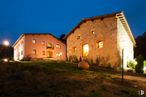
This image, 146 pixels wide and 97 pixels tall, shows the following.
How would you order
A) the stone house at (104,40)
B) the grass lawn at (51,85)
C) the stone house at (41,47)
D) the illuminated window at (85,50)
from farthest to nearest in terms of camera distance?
the stone house at (41,47) < the illuminated window at (85,50) < the stone house at (104,40) < the grass lawn at (51,85)

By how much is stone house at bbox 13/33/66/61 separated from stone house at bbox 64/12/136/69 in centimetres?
1080

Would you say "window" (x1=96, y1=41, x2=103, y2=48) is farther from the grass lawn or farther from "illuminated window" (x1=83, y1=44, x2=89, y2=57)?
the grass lawn

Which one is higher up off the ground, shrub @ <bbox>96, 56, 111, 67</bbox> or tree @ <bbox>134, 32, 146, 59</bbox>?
tree @ <bbox>134, 32, 146, 59</bbox>

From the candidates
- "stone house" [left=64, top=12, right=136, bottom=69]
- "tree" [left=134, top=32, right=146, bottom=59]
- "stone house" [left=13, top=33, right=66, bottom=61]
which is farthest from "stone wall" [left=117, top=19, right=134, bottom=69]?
"tree" [left=134, top=32, right=146, bottom=59]

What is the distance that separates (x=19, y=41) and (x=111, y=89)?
47.6 metres

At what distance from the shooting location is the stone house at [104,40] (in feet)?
158

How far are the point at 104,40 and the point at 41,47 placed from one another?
19.6 metres

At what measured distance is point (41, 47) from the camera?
65.7 metres

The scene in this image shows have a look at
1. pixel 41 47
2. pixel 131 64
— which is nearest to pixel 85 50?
pixel 131 64

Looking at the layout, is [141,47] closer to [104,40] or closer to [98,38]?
[98,38]

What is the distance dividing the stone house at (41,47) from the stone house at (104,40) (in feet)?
35.4

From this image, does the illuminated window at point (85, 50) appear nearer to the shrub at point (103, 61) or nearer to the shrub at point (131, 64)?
the shrub at point (103, 61)

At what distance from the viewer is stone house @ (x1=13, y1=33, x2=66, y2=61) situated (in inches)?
2549

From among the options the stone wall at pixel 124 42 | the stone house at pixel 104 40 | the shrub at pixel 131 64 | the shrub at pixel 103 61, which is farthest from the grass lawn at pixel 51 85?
the shrub at pixel 131 64
